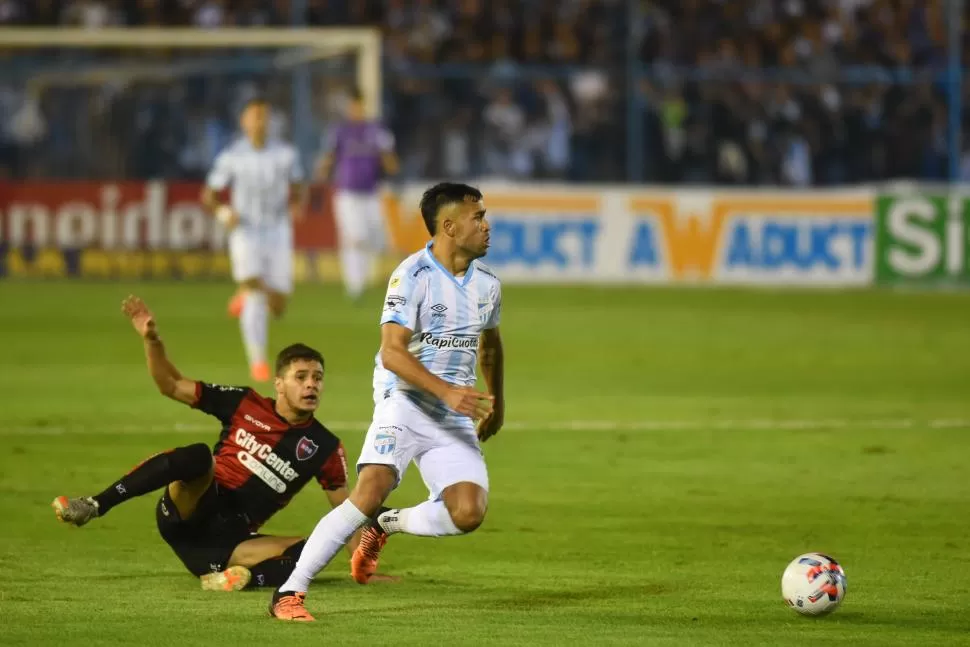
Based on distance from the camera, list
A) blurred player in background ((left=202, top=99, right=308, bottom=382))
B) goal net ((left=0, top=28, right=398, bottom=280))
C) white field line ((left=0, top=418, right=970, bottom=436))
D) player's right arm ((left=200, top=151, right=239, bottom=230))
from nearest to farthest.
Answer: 1. white field line ((left=0, top=418, right=970, bottom=436))
2. player's right arm ((left=200, top=151, right=239, bottom=230))
3. blurred player in background ((left=202, top=99, right=308, bottom=382))
4. goal net ((left=0, top=28, right=398, bottom=280))

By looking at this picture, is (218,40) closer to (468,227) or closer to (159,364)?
(159,364)

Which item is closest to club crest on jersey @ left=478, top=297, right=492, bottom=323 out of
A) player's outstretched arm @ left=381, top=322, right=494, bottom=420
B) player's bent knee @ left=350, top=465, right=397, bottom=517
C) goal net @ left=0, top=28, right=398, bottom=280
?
player's outstretched arm @ left=381, top=322, right=494, bottom=420

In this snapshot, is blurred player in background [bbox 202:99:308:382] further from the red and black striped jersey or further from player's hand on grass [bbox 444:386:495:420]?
player's hand on grass [bbox 444:386:495:420]

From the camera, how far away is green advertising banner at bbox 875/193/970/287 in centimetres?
2570

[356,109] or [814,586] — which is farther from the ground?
[356,109]

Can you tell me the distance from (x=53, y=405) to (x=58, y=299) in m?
9.92

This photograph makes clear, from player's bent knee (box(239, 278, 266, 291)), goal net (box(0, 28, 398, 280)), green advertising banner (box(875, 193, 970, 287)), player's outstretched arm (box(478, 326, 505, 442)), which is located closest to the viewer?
player's outstretched arm (box(478, 326, 505, 442))

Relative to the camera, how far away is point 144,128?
27.0m

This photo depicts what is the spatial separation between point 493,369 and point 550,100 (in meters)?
20.1

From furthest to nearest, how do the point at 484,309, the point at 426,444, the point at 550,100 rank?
the point at 550,100 → the point at 484,309 → the point at 426,444

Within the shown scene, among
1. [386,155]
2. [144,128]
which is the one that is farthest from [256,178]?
[144,128]

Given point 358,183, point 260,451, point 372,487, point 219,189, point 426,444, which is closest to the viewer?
point 372,487

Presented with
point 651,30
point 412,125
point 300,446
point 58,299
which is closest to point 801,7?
point 651,30

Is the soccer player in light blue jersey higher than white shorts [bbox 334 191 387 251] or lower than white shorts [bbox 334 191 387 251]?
higher
